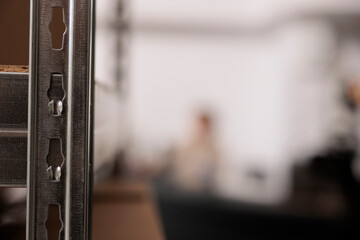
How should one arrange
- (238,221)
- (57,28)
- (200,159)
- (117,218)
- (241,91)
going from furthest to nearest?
1. (241,91)
2. (200,159)
3. (238,221)
4. (117,218)
5. (57,28)

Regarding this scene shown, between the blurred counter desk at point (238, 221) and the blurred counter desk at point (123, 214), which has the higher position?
the blurred counter desk at point (123, 214)

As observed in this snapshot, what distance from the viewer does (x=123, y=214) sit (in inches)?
44.1

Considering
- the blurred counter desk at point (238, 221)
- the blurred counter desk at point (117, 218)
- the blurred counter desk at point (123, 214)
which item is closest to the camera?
the blurred counter desk at point (117, 218)

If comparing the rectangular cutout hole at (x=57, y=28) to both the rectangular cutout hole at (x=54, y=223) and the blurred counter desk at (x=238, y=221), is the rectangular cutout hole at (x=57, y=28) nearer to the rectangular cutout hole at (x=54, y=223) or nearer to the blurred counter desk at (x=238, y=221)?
the rectangular cutout hole at (x=54, y=223)

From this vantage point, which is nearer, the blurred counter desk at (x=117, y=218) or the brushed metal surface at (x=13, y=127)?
the brushed metal surface at (x=13, y=127)

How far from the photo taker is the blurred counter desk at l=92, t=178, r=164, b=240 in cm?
89

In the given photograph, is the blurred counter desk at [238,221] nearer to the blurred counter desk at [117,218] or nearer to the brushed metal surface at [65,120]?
the blurred counter desk at [117,218]

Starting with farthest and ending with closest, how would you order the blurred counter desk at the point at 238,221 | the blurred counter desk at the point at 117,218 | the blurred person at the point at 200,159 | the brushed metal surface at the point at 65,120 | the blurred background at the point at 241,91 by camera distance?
1. the blurred background at the point at 241,91
2. the blurred person at the point at 200,159
3. the blurred counter desk at the point at 238,221
4. the blurred counter desk at the point at 117,218
5. the brushed metal surface at the point at 65,120

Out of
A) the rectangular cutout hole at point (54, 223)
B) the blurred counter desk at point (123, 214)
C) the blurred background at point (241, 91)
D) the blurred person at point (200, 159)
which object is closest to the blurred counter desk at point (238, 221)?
the blurred counter desk at point (123, 214)

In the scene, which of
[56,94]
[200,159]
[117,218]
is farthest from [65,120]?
[200,159]

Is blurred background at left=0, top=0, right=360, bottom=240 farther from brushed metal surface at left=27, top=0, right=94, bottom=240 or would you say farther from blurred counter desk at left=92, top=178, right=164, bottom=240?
brushed metal surface at left=27, top=0, right=94, bottom=240

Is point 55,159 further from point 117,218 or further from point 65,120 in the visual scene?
point 117,218

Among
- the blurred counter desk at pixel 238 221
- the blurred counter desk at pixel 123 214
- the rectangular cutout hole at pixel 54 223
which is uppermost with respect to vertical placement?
the rectangular cutout hole at pixel 54 223

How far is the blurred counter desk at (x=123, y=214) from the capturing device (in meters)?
0.89
